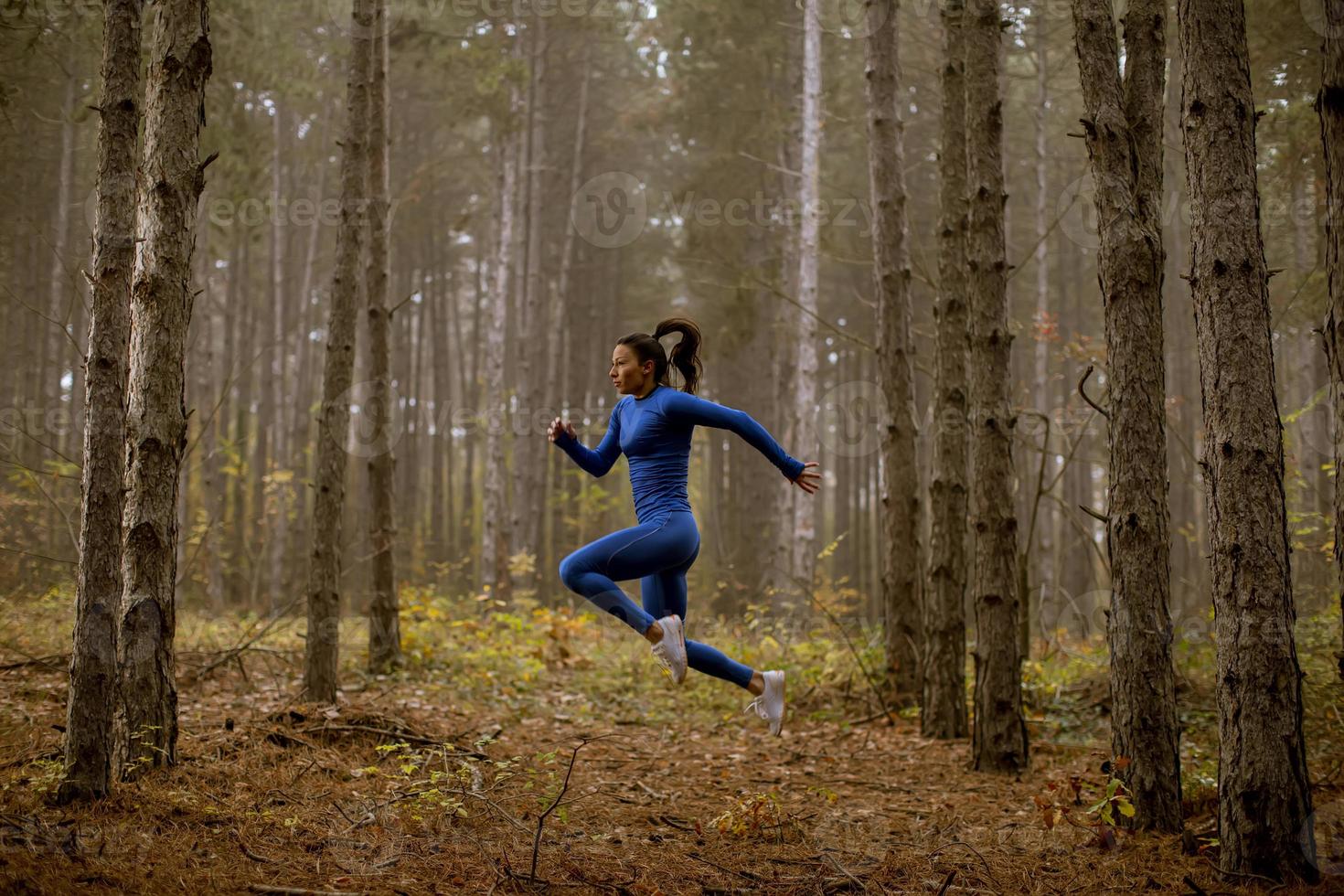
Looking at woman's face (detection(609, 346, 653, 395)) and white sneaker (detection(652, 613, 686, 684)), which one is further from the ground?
woman's face (detection(609, 346, 653, 395))

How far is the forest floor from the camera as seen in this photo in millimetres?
4262

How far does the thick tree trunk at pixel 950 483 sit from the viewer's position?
8375 millimetres

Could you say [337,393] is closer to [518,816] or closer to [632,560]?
[632,560]

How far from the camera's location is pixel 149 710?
213 inches

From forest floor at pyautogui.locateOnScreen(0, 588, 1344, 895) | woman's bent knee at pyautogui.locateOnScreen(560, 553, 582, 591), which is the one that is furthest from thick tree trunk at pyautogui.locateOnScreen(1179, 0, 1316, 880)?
woman's bent knee at pyautogui.locateOnScreen(560, 553, 582, 591)

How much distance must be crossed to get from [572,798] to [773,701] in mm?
1357

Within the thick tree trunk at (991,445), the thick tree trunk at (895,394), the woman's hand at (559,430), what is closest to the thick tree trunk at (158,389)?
the woman's hand at (559,430)

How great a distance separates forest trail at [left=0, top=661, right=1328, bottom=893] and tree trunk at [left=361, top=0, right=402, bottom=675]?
201 centimetres

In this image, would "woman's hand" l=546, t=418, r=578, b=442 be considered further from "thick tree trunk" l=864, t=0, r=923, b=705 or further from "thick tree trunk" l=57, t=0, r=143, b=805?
"thick tree trunk" l=864, t=0, r=923, b=705

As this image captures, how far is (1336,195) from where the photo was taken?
13.1ft

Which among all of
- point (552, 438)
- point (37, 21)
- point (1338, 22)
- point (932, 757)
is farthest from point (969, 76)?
point (37, 21)

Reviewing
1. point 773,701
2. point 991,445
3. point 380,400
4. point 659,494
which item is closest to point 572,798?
point 773,701

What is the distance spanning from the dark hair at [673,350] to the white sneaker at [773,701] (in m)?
1.90

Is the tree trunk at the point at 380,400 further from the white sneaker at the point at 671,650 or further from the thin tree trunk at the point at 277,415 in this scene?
the thin tree trunk at the point at 277,415
